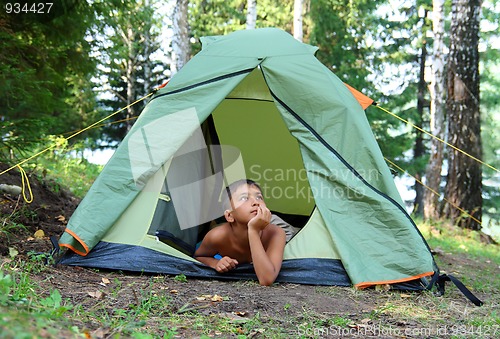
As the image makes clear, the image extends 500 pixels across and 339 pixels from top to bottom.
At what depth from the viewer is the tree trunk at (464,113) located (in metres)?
6.65

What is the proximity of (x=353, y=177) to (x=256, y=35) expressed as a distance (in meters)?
1.35

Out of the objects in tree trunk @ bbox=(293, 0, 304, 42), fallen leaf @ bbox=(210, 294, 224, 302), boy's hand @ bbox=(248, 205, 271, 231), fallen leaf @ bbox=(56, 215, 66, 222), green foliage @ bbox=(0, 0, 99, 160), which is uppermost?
tree trunk @ bbox=(293, 0, 304, 42)

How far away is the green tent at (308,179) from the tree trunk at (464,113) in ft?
11.5

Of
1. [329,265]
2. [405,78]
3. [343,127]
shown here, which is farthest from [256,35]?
[405,78]

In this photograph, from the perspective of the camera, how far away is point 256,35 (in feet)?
12.4

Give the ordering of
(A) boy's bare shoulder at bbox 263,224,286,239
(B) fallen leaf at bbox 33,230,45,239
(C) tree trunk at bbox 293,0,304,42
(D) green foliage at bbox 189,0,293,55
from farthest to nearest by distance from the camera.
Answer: (D) green foliage at bbox 189,0,293,55, (C) tree trunk at bbox 293,0,304,42, (B) fallen leaf at bbox 33,230,45,239, (A) boy's bare shoulder at bbox 263,224,286,239

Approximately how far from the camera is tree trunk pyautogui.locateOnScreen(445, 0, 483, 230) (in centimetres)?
665

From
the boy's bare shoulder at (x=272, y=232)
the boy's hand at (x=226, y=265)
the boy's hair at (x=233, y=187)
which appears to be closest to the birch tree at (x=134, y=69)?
the boy's hair at (x=233, y=187)

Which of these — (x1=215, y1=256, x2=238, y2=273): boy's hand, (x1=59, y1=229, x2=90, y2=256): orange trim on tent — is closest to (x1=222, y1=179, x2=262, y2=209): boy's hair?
(x1=215, y1=256, x2=238, y2=273): boy's hand

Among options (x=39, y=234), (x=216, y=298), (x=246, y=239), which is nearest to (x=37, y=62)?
(x=39, y=234)

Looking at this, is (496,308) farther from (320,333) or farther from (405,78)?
(405,78)

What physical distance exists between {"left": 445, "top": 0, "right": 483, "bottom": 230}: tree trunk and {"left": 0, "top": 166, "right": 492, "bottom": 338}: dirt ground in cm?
397

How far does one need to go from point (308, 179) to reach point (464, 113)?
4324 mm

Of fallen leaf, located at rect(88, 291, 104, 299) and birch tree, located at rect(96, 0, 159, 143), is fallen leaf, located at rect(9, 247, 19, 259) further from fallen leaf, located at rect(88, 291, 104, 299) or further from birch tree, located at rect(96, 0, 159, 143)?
birch tree, located at rect(96, 0, 159, 143)
